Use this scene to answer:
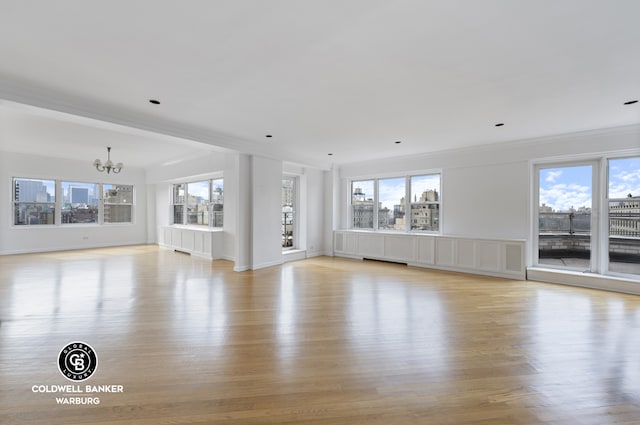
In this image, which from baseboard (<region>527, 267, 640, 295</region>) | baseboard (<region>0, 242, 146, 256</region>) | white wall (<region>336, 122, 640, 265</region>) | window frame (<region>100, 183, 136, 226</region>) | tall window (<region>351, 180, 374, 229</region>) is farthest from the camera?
window frame (<region>100, 183, 136, 226</region>)

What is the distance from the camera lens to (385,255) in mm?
6930

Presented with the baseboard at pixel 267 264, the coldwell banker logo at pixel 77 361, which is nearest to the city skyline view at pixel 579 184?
the baseboard at pixel 267 264

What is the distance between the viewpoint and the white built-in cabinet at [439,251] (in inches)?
208

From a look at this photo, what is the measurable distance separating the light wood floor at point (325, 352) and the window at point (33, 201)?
426cm

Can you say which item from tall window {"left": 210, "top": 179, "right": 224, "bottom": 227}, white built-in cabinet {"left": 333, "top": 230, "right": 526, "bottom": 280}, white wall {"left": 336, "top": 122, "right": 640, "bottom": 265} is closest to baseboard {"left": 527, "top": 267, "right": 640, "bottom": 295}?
white built-in cabinet {"left": 333, "top": 230, "right": 526, "bottom": 280}

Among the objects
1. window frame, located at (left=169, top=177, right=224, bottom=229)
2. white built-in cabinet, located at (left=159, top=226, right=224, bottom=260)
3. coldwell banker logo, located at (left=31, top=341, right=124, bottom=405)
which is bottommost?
coldwell banker logo, located at (left=31, top=341, right=124, bottom=405)

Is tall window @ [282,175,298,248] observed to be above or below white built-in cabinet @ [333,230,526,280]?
above

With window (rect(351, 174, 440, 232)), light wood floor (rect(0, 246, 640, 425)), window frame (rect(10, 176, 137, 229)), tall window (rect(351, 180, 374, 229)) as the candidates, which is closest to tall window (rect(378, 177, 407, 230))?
window (rect(351, 174, 440, 232))

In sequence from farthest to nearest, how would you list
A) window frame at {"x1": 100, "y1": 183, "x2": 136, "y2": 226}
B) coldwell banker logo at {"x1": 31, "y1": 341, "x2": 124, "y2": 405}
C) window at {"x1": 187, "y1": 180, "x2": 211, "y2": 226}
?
window frame at {"x1": 100, "y1": 183, "x2": 136, "y2": 226}, window at {"x1": 187, "y1": 180, "x2": 211, "y2": 226}, coldwell banker logo at {"x1": 31, "y1": 341, "x2": 124, "y2": 405}

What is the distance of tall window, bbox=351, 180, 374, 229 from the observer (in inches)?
303

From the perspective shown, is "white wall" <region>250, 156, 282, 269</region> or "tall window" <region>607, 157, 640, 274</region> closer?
"tall window" <region>607, 157, 640, 274</region>

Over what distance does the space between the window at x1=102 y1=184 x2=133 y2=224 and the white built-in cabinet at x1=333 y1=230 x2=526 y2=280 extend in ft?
24.0

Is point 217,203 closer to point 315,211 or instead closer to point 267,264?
point 267,264

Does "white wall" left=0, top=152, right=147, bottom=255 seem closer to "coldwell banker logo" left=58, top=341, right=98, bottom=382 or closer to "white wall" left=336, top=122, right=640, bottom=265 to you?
"coldwell banker logo" left=58, top=341, right=98, bottom=382
